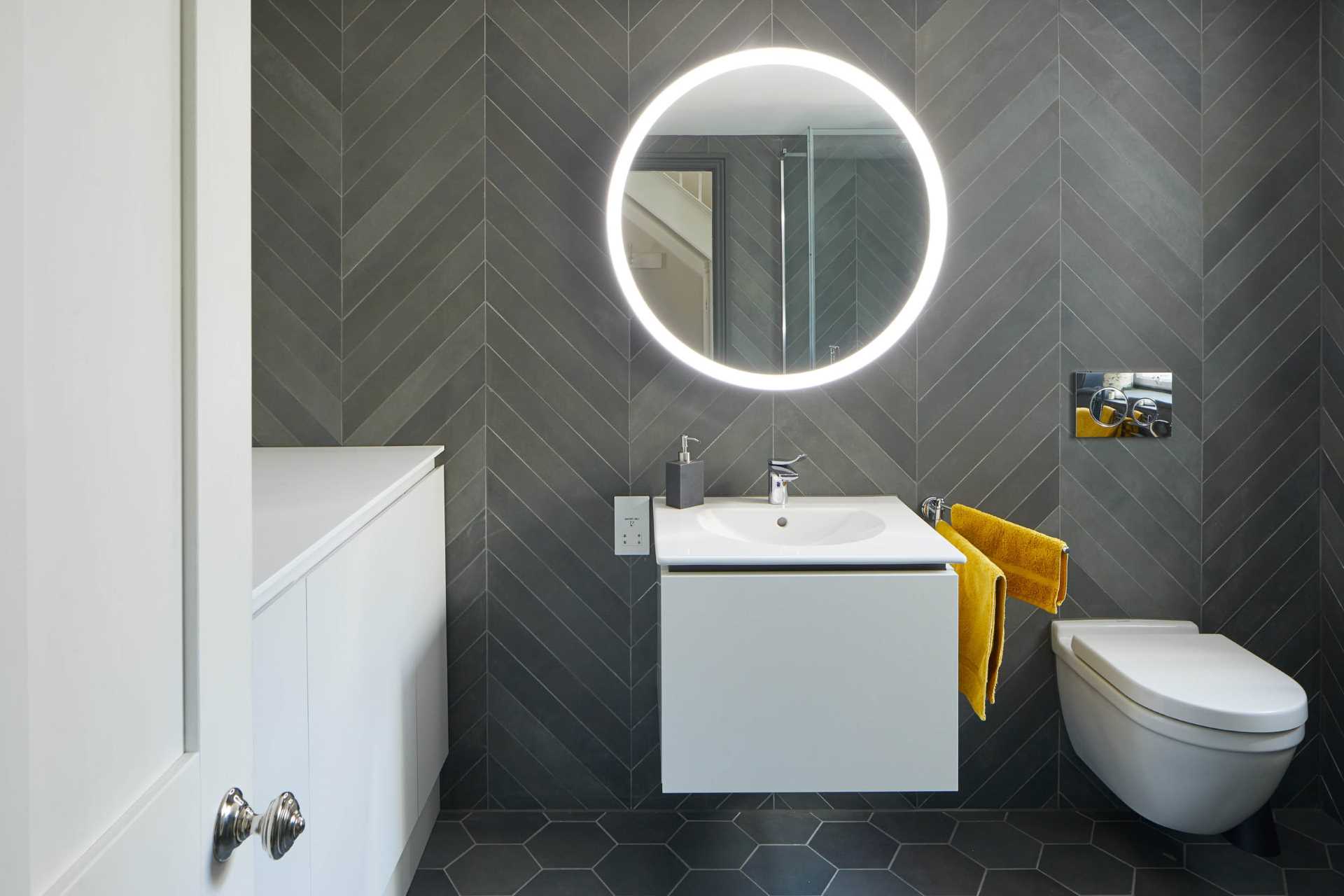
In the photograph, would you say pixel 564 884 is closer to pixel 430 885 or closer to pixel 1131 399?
pixel 430 885

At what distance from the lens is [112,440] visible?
20.0 inches

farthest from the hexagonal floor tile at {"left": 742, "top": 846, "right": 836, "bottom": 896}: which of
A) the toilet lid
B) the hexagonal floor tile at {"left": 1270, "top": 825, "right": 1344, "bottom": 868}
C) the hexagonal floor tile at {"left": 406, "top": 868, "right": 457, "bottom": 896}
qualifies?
the hexagonal floor tile at {"left": 1270, "top": 825, "right": 1344, "bottom": 868}

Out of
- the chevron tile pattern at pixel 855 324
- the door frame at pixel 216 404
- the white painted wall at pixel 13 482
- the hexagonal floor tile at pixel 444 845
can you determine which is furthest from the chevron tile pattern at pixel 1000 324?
the white painted wall at pixel 13 482

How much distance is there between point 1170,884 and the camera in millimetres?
1971

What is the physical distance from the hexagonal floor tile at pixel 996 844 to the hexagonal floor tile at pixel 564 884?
829 millimetres

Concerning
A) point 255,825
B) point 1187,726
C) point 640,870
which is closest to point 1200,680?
point 1187,726

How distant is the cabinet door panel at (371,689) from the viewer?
1269 millimetres

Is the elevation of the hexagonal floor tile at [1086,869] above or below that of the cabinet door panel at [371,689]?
below

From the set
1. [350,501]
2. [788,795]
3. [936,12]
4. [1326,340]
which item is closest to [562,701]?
[788,795]

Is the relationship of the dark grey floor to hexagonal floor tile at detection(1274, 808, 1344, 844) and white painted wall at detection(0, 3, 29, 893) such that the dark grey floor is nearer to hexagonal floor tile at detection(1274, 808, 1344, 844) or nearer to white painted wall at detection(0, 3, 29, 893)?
hexagonal floor tile at detection(1274, 808, 1344, 844)

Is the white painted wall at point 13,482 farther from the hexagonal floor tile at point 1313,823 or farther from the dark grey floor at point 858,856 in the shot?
the hexagonal floor tile at point 1313,823

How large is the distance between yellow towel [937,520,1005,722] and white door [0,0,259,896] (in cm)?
139

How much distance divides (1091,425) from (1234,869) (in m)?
1.00

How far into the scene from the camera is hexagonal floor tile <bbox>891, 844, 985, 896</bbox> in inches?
77.9
